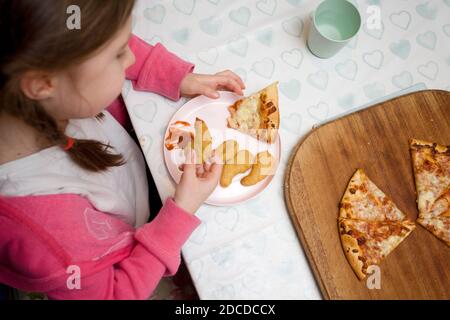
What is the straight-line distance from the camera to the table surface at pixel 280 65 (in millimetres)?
823

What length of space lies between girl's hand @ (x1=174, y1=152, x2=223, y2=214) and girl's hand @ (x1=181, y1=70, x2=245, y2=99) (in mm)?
183

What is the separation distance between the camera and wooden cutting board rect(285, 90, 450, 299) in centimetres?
81

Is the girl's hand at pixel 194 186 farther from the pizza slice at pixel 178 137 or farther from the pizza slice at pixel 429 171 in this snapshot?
the pizza slice at pixel 429 171

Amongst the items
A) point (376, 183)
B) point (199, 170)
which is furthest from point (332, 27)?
point (199, 170)

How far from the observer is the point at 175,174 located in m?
0.84

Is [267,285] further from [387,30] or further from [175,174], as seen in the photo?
[387,30]

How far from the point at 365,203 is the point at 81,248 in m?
0.63

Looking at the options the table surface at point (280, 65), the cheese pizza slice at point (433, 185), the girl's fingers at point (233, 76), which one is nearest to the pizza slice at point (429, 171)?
the cheese pizza slice at point (433, 185)

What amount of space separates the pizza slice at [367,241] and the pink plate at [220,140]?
0.71ft

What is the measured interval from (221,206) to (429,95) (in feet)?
2.01

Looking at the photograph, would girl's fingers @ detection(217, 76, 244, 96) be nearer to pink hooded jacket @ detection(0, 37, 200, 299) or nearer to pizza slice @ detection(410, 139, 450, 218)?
pink hooded jacket @ detection(0, 37, 200, 299)

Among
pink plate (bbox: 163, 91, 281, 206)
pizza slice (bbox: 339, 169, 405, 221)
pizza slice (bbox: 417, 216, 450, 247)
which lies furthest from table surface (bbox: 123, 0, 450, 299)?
pizza slice (bbox: 417, 216, 450, 247)

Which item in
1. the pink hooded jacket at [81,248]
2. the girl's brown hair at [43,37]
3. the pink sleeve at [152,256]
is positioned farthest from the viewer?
the pink sleeve at [152,256]

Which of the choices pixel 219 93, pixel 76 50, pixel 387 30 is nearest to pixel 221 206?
pixel 219 93
